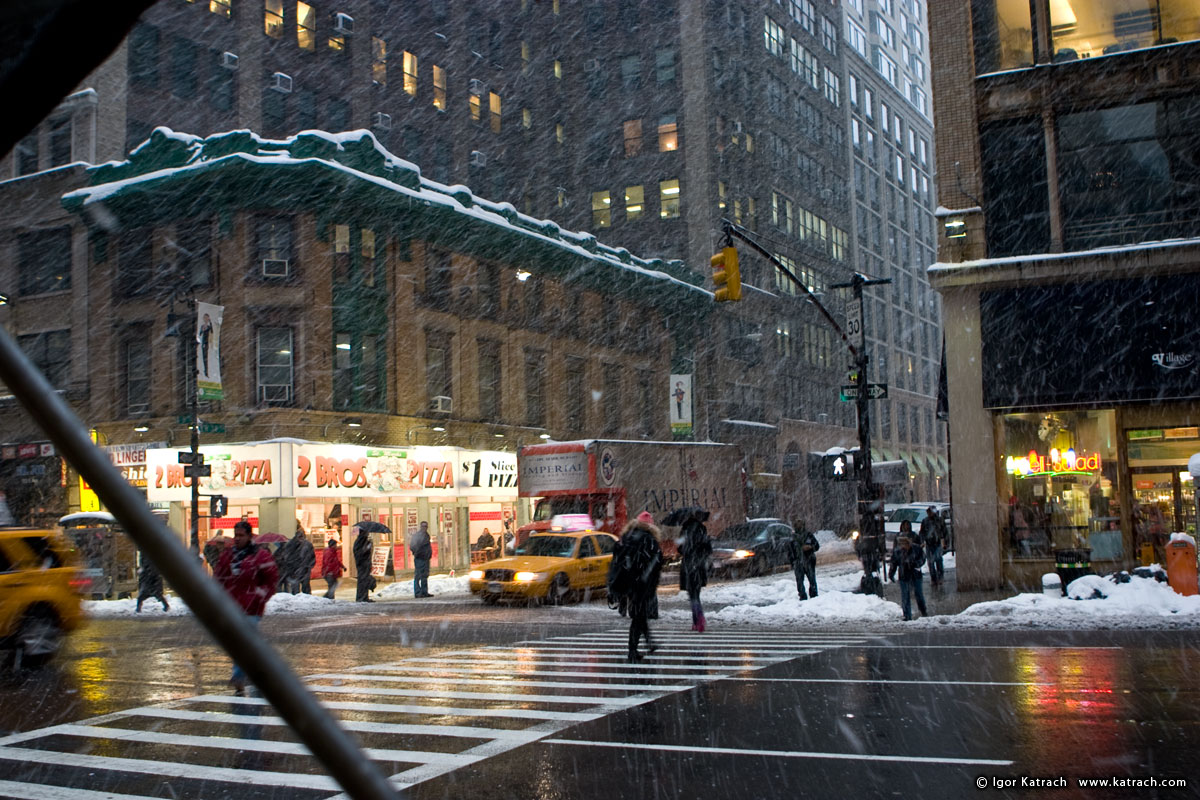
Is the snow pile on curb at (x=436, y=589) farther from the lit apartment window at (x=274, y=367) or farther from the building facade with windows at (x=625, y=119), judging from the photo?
the building facade with windows at (x=625, y=119)

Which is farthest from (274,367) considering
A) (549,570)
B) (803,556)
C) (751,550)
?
(803,556)

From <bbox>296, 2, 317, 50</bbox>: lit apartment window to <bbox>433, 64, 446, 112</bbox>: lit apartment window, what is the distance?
7616 millimetres

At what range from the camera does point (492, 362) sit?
139 ft

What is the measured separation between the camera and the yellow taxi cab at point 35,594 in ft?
45.6

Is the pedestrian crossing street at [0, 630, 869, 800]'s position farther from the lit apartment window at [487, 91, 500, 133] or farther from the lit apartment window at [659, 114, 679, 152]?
the lit apartment window at [659, 114, 679, 152]

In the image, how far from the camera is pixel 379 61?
149ft

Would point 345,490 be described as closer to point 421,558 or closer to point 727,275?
point 421,558

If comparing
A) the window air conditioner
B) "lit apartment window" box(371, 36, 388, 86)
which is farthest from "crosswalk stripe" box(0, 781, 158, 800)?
"lit apartment window" box(371, 36, 388, 86)

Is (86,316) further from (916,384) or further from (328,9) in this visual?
(916,384)

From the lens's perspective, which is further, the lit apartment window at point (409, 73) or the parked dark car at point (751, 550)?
the lit apartment window at point (409, 73)

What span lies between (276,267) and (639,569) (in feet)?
80.5

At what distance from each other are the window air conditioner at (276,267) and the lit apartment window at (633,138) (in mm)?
30566

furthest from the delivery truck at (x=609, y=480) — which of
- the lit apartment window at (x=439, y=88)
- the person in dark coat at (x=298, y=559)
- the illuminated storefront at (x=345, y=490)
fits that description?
the lit apartment window at (x=439, y=88)

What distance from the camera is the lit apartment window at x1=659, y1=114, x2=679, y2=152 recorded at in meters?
59.9
